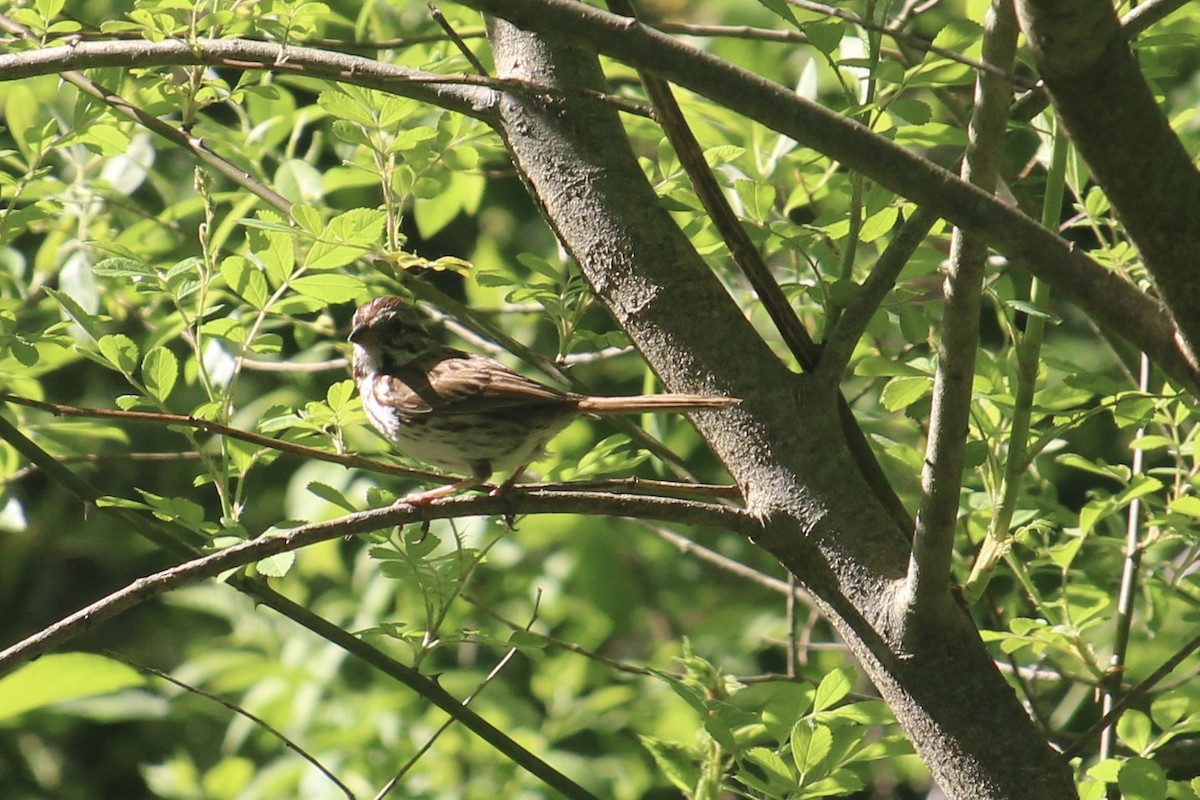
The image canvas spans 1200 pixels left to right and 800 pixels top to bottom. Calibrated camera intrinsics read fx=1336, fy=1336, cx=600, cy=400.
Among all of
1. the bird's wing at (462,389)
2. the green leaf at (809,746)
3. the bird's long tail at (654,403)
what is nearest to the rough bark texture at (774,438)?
the bird's long tail at (654,403)

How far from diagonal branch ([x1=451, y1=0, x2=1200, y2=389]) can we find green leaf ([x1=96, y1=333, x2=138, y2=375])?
1.25m

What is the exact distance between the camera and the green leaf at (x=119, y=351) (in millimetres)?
2541

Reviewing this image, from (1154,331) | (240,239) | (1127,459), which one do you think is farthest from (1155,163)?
(1127,459)

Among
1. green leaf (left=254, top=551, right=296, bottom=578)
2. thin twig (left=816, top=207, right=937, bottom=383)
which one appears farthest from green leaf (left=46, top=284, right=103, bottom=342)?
thin twig (left=816, top=207, right=937, bottom=383)

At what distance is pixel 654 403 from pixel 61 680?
2.86 metres

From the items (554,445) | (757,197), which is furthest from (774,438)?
(554,445)

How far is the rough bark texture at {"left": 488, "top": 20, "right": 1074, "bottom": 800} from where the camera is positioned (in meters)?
2.27

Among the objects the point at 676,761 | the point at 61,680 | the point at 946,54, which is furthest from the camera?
the point at 61,680

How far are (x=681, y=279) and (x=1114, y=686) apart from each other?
1.27m

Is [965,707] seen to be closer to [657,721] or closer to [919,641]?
[919,641]

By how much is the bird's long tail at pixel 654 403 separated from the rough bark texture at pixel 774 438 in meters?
0.02

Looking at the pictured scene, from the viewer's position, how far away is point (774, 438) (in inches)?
95.0

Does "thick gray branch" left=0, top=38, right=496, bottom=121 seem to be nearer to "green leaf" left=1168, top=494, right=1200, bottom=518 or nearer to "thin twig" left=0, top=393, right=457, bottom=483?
"thin twig" left=0, top=393, right=457, bottom=483

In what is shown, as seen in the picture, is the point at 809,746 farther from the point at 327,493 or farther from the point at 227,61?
the point at 227,61
